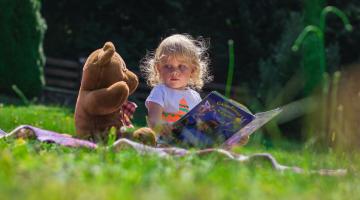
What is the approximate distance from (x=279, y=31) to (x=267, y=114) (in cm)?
982

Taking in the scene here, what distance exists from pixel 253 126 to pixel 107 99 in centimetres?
89

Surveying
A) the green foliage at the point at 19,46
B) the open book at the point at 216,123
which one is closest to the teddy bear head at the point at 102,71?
the open book at the point at 216,123

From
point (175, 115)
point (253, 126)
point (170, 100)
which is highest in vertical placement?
point (253, 126)

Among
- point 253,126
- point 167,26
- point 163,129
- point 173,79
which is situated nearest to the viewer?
point 253,126

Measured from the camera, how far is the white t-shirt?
487cm

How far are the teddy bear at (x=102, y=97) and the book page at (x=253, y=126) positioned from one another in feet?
2.26

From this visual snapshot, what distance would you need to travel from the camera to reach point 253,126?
418cm

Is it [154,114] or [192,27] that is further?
[192,27]

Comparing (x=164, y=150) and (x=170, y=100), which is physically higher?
(x=164, y=150)

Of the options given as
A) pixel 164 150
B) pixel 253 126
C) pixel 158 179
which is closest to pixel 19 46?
pixel 253 126

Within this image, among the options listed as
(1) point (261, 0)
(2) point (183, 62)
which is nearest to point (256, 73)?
(1) point (261, 0)

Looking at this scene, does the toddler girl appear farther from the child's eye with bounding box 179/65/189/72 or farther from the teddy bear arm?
the teddy bear arm

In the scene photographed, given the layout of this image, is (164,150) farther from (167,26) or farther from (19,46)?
(167,26)

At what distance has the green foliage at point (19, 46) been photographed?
480 inches
